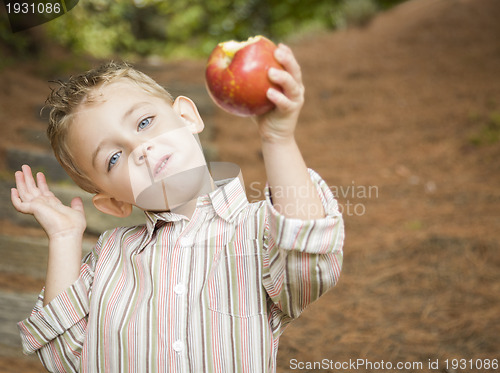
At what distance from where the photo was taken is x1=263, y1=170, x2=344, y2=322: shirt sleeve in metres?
0.94

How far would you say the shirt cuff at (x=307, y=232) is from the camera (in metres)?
0.93

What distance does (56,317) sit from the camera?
4.01 ft

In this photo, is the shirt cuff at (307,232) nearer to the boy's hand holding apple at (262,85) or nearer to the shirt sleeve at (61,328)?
the boy's hand holding apple at (262,85)

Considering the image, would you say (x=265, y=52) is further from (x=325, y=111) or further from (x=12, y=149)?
(x=325, y=111)

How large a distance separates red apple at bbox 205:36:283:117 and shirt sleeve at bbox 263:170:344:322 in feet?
0.60

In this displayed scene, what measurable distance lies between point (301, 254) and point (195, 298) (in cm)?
30

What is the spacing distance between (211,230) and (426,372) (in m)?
1.54

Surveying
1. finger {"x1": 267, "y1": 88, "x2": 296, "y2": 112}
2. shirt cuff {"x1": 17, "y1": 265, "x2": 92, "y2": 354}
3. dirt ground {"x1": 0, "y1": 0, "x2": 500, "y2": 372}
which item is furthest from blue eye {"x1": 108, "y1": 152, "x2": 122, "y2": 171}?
dirt ground {"x1": 0, "y1": 0, "x2": 500, "y2": 372}

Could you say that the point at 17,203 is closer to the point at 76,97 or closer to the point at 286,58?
the point at 76,97

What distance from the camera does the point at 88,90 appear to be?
3.99 ft

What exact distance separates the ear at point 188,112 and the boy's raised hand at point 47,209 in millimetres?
427

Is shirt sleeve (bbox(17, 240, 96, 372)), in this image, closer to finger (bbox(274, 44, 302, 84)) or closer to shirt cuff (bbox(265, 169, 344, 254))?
shirt cuff (bbox(265, 169, 344, 254))

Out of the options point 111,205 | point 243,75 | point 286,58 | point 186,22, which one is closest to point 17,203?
point 111,205

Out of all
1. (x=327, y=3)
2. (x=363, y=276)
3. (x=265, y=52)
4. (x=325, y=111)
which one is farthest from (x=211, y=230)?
(x=327, y=3)
